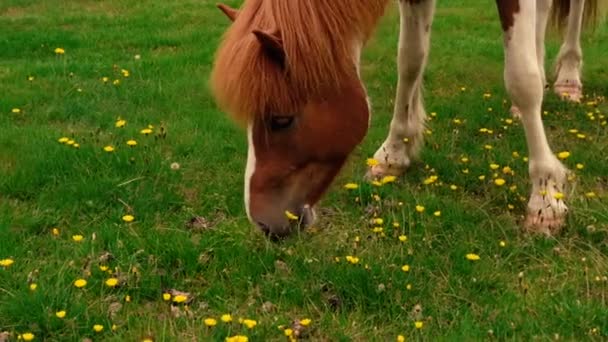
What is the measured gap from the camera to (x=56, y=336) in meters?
3.07

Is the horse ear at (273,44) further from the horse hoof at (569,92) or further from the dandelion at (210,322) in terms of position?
the horse hoof at (569,92)

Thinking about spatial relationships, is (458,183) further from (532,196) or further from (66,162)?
(66,162)

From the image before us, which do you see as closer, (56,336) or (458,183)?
(56,336)

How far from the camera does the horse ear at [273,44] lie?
3209 mm

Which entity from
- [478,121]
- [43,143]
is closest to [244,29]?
[43,143]

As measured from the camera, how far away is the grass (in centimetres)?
317

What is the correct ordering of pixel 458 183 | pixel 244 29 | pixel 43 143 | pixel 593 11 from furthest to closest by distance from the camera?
pixel 593 11 < pixel 43 143 < pixel 458 183 < pixel 244 29

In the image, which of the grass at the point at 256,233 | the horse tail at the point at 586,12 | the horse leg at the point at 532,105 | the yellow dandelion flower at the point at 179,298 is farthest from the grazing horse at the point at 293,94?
the horse tail at the point at 586,12

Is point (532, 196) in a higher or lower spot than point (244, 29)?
lower

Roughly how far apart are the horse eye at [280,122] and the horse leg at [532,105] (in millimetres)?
1478

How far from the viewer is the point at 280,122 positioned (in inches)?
137

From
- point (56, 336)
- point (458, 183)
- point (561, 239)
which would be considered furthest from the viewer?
point (458, 183)

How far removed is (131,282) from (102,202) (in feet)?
3.92

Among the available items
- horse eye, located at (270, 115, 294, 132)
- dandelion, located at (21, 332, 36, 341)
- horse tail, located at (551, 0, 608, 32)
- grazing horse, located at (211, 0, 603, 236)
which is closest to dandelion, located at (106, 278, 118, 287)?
dandelion, located at (21, 332, 36, 341)
